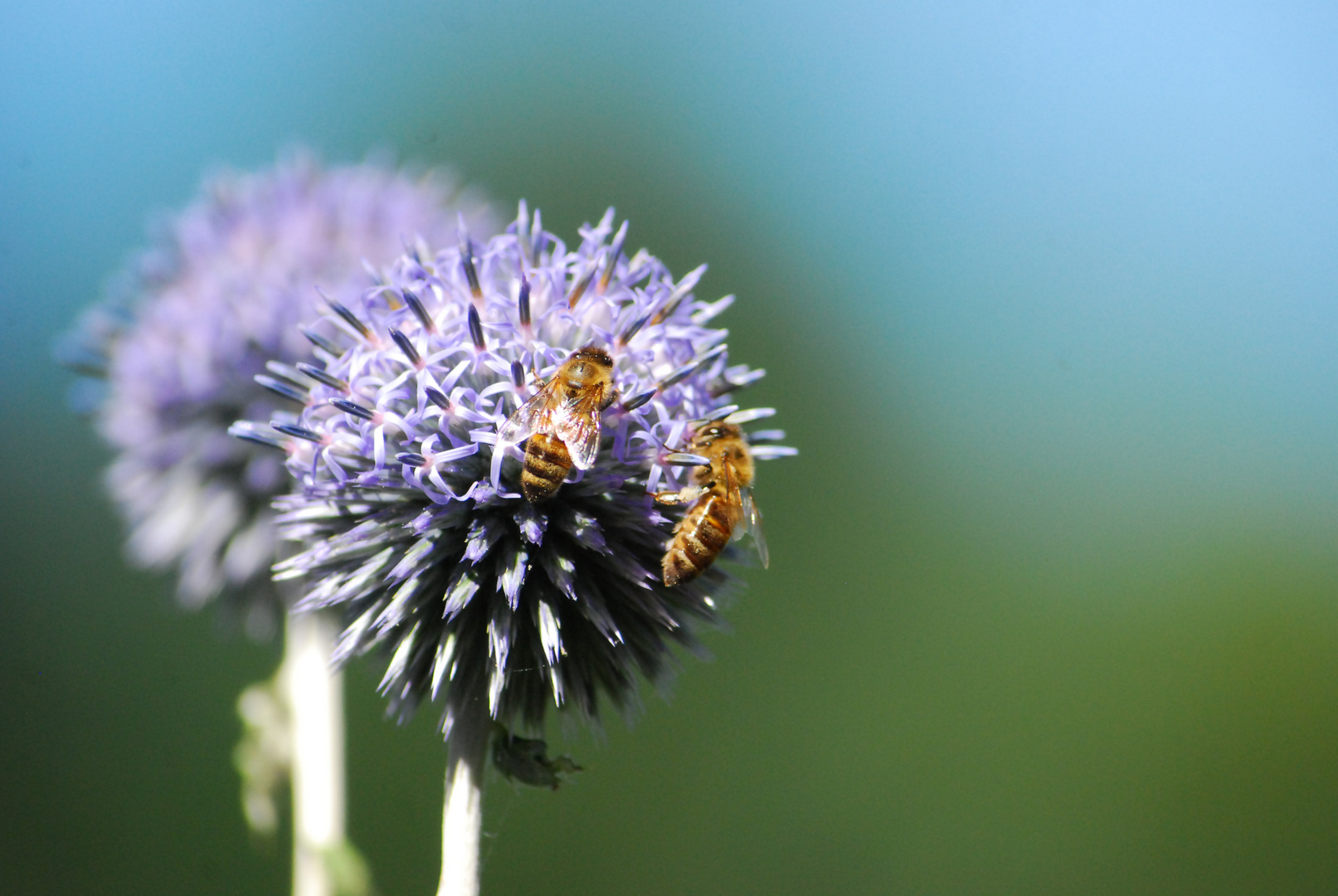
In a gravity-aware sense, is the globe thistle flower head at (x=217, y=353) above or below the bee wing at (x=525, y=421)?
above

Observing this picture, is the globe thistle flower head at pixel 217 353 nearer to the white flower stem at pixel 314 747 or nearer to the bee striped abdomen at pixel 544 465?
the white flower stem at pixel 314 747

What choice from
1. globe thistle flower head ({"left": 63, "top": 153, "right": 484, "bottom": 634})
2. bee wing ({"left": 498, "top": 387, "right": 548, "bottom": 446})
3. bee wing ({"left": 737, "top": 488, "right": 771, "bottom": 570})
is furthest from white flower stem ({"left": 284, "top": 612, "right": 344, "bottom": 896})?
bee wing ({"left": 737, "top": 488, "right": 771, "bottom": 570})

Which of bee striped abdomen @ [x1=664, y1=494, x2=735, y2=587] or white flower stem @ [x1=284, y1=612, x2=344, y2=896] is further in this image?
white flower stem @ [x1=284, y1=612, x2=344, y2=896]

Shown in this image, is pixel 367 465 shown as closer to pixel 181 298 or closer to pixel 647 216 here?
pixel 181 298

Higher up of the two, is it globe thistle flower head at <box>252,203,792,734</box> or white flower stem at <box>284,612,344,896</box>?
globe thistle flower head at <box>252,203,792,734</box>

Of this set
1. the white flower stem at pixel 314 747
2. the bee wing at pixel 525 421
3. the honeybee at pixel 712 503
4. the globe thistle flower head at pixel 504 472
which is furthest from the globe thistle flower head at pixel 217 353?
the honeybee at pixel 712 503

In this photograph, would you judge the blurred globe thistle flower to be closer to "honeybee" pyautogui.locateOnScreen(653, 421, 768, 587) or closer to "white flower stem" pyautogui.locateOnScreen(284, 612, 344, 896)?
"honeybee" pyautogui.locateOnScreen(653, 421, 768, 587)

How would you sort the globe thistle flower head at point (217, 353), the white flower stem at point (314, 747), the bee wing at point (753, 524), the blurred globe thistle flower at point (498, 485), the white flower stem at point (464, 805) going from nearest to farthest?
1. the white flower stem at point (464, 805)
2. the blurred globe thistle flower at point (498, 485)
3. the bee wing at point (753, 524)
4. the white flower stem at point (314, 747)
5. the globe thistle flower head at point (217, 353)
